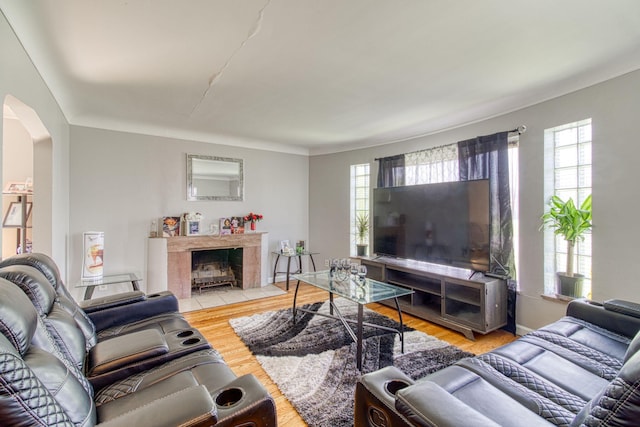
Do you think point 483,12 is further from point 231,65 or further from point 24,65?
point 24,65

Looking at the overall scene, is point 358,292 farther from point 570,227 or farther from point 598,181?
point 598,181

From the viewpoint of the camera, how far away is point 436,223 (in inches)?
138

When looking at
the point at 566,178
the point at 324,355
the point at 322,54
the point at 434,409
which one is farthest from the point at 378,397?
the point at 566,178

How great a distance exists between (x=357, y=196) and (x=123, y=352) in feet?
13.4

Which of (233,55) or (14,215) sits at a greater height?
(233,55)

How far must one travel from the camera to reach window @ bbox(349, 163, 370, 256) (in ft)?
16.4

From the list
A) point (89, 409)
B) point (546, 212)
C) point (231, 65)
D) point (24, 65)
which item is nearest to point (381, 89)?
point (231, 65)

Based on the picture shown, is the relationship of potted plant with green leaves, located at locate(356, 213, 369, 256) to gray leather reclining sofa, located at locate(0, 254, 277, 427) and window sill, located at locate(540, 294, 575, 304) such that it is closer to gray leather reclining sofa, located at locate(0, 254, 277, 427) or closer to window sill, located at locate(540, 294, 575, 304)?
window sill, located at locate(540, 294, 575, 304)

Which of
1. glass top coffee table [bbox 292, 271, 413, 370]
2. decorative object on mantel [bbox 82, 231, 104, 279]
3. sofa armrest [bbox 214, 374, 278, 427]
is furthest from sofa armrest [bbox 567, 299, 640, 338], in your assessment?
decorative object on mantel [bbox 82, 231, 104, 279]

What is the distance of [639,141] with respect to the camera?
7.52 feet

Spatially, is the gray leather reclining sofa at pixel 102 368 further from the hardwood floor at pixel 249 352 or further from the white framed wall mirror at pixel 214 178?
the white framed wall mirror at pixel 214 178

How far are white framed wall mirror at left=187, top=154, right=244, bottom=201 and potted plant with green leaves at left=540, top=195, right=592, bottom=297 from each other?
4125 millimetres

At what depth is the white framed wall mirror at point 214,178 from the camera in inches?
178

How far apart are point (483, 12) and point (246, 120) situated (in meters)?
2.85
